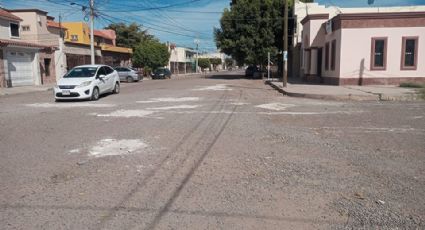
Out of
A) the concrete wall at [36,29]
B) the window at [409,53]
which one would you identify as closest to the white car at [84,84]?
the window at [409,53]

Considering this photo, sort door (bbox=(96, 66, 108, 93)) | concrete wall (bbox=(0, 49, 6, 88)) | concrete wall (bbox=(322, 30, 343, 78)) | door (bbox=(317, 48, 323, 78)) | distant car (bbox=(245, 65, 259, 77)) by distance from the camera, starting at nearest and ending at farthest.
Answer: door (bbox=(96, 66, 108, 93)) < concrete wall (bbox=(322, 30, 343, 78)) < concrete wall (bbox=(0, 49, 6, 88)) < door (bbox=(317, 48, 323, 78)) < distant car (bbox=(245, 65, 259, 77))

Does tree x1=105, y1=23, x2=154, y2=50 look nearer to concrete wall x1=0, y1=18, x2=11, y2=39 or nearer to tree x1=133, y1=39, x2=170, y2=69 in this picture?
tree x1=133, y1=39, x2=170, y2=69

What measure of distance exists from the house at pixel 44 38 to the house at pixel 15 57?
98 centimetres

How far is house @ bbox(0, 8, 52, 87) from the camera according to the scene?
2956 centimetres

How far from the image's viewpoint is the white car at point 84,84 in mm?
16922

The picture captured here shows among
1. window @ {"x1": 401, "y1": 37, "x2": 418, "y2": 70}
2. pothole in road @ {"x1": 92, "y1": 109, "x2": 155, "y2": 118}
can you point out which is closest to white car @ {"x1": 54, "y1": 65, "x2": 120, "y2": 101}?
pothole in road @ {"x1": 92, "y1": 109, "x2": 155, "y2": 118}

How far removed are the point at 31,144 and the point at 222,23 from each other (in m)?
36.6

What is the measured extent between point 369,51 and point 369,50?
6 centimetres

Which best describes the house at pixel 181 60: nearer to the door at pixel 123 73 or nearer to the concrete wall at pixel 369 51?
the door at pixel 123 73

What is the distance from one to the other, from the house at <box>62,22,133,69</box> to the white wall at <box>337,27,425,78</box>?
28.9m

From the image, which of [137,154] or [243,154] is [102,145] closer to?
[137,154]

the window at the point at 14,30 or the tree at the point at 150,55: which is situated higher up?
the window at the point at 14,30

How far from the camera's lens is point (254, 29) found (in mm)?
41281

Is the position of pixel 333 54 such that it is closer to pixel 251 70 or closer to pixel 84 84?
pixel 84 84
